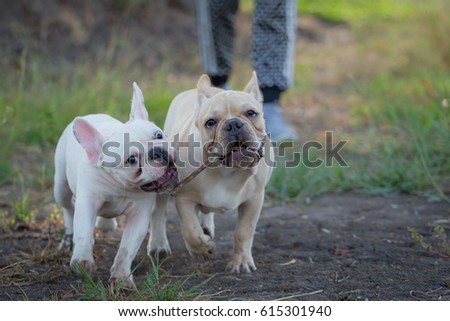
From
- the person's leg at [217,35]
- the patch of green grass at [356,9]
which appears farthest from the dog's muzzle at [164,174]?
the patch of green grass at [356,9]

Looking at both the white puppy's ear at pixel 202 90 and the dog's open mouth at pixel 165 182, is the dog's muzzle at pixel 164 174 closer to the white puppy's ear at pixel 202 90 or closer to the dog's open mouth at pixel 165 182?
the dog's open mouth at pixel 165 182

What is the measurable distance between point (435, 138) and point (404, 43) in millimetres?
4609

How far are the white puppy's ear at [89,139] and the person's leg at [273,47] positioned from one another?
9.30 feet

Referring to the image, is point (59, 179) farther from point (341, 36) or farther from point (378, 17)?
point (378, 17)

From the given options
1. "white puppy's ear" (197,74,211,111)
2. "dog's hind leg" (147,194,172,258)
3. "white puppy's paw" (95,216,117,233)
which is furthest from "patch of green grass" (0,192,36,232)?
"white puppy's ear" (197,74,211,111)

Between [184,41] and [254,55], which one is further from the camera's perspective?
[184,41]

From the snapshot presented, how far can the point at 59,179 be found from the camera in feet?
13.7

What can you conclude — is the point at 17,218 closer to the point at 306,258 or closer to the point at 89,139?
the point at 89,139

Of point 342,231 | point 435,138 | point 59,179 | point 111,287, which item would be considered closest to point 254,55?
point 435,138

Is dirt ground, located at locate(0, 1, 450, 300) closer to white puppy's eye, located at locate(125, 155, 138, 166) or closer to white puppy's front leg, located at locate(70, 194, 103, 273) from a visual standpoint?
white puppy's front leg, located at locate(70, 194, 103, 273)

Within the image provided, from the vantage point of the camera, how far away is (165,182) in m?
3.58

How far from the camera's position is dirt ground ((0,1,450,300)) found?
3545 millimetres

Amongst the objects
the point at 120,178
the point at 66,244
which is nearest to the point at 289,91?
the point at 66,244

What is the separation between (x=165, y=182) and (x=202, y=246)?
466 millimetres
